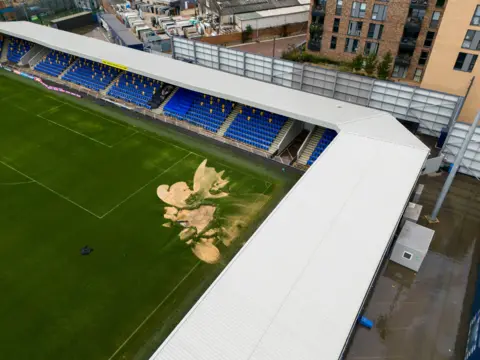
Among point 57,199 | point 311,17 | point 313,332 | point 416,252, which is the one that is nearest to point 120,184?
point 57,199

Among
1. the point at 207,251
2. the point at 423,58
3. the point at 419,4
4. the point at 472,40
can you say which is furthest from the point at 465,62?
the point at 207,251

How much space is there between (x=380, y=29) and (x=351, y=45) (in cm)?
450

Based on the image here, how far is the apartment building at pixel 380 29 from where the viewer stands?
145 ft

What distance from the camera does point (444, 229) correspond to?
25.7 metres

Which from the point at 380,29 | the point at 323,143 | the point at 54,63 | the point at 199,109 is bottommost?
the point at 199,109

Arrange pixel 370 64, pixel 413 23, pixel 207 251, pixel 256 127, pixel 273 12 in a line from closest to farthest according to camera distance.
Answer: pixel 207 251, pixel 256 127, pixel 413 23, pixel 370 64, pixel 273 12

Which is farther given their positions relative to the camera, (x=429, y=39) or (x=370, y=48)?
(x=370, y=48)

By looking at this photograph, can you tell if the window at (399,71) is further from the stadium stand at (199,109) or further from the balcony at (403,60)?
the stadium stand at (199,109)

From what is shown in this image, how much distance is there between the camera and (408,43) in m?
46.0

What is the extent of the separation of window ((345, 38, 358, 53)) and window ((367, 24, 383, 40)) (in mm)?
2157

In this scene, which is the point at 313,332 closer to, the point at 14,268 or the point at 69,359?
the point at 69,359

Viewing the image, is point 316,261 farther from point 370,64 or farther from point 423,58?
point 423,58

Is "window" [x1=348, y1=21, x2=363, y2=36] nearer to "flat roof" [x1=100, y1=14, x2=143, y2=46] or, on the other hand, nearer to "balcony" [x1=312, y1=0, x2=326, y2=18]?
"balcony" [x1=312, y1=0, x2=326, y2=18]

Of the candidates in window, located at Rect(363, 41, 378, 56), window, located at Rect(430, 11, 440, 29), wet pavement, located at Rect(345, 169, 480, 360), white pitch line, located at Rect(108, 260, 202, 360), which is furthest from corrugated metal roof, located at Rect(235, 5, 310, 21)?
white pitch line, located at Rect(108, 260, 202, 360)
